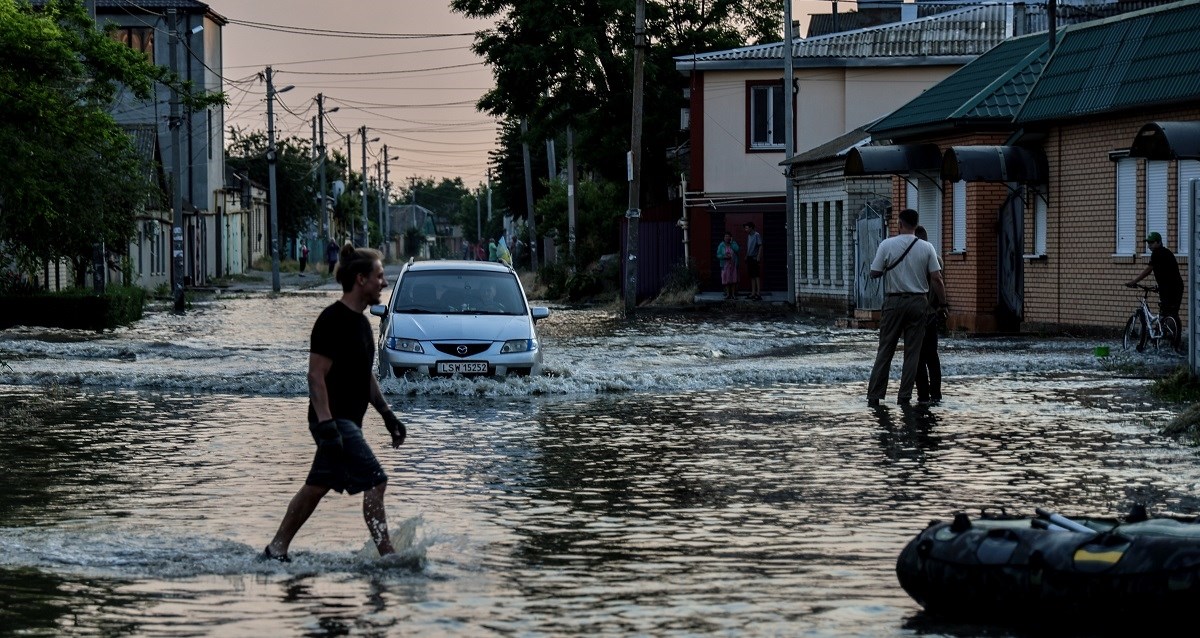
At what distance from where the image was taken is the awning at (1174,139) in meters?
22.6

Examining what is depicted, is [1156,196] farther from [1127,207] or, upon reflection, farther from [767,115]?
[767,115]

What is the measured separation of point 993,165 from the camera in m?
28.4

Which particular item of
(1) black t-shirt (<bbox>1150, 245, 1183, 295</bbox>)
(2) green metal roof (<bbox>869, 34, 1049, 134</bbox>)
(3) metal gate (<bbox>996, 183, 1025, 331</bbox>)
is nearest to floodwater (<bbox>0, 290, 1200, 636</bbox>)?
(1) black t-shirt (<bbox>1150, 245, 1183, 295</bbox>)

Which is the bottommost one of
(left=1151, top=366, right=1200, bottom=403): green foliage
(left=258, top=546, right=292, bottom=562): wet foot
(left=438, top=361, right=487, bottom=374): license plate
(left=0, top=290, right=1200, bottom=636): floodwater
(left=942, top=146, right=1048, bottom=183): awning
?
(left=0, top=290, right=1200, bottom=636): floodwater

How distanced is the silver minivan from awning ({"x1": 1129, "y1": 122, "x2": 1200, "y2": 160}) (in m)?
8.09

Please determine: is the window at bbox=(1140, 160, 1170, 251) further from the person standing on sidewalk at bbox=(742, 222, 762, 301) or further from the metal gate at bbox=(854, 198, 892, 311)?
the person standing on sidewalk at bbox=(742, 222, 762, 301)

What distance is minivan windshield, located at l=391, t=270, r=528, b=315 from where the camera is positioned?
20.8 meters

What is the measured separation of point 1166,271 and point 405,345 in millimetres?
9802

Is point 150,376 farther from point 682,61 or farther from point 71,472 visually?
point 682,61

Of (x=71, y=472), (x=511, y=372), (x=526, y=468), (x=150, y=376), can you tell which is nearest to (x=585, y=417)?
(x=511, y=372)

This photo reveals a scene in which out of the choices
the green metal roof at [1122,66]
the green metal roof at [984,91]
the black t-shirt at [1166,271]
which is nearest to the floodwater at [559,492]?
the black t-shirt at [1166,271]

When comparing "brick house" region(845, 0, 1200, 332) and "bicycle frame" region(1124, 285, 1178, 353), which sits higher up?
"brick house" region(845, 0, 1200, 332)

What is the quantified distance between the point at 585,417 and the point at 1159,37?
43.4 ft

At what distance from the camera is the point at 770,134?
49.9 meters
